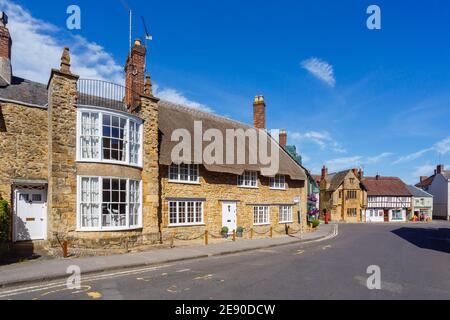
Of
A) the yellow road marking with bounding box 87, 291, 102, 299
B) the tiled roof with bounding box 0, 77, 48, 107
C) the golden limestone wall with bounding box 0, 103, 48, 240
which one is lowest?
the yellow road marking with bounding box 87, 291, 102, 299

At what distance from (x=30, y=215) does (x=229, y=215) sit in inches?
492

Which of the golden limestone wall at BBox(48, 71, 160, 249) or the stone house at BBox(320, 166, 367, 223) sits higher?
the golden limestone wall at BBox(48, 71, 160, 249)

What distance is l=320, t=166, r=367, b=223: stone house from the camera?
61312mm

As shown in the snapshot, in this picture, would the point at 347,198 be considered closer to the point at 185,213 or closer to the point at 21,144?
the point at 185,213

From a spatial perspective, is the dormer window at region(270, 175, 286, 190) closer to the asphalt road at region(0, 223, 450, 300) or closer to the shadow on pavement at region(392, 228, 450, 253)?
the shadow on pavement at region(392, 228, 450, 253)

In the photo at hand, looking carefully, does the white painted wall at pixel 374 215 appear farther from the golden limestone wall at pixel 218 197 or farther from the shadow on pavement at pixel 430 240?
the golden limestone wall at pixel 218 197

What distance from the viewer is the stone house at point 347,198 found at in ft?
201

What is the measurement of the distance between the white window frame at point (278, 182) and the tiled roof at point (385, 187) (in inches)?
1608

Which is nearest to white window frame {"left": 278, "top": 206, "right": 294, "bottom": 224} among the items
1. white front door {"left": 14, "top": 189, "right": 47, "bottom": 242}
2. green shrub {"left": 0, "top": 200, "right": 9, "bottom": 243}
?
white front door {"left": 14, "top": 189, "right": 47, "bottom": 242}

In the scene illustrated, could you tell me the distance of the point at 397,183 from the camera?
68375 millimetres

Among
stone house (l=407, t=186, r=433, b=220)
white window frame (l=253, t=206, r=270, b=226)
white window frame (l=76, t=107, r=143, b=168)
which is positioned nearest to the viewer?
white window frame (l=76, t=107, r=143, b=168)

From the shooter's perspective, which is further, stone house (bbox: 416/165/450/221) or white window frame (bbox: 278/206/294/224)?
stone house (bbox: 416/165/450/221)

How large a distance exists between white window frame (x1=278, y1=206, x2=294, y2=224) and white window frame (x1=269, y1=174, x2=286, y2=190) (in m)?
1.76

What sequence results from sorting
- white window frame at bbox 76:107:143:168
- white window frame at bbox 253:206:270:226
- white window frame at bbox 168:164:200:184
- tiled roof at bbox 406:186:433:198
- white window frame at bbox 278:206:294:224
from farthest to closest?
tiled roof at bbox 406:186:433:198 → white window frame at bbox 278:206:294:224 → white window frame at bbox 253:206:270:226 → white window frame at bbox 168:164:200:184 → white window frame at bbox 76:107:143:168
